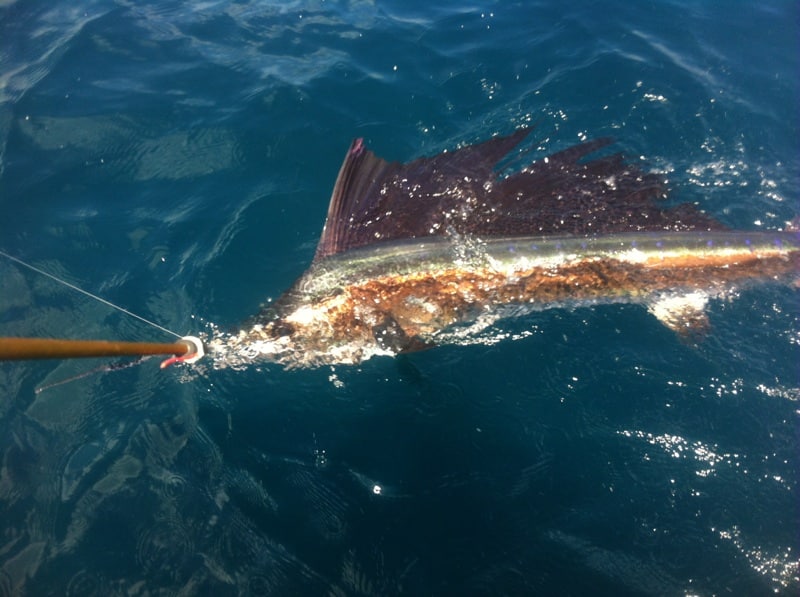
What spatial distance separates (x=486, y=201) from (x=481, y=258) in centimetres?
57

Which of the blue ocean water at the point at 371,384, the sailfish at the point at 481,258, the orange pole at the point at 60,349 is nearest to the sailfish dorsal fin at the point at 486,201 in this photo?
the sailfish at the point at 481,258

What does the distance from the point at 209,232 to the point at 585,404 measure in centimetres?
388

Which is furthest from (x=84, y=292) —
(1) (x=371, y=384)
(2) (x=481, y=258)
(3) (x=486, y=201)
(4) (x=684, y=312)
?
(4) (x=684, y=312)

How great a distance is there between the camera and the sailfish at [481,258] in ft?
13.2

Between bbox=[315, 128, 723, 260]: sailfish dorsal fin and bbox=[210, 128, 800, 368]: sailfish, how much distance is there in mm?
11

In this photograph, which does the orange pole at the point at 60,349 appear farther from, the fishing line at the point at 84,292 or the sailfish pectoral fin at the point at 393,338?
the fishing line at the point at 84,292

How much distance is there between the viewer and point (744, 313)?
4.05m

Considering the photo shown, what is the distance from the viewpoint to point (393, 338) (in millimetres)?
3965

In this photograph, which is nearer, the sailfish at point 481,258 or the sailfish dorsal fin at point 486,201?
the sailfish at point 481,258

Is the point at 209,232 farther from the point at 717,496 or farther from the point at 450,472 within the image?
the point at 717,496

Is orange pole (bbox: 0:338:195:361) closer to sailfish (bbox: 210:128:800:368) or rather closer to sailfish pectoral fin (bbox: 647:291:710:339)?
sailfish (bbox: 210:128:800:368)

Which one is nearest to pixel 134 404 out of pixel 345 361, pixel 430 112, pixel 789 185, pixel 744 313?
pixel 345 361

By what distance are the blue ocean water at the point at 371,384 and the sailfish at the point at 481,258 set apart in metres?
0.21

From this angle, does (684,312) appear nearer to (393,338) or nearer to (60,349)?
(393,338)
